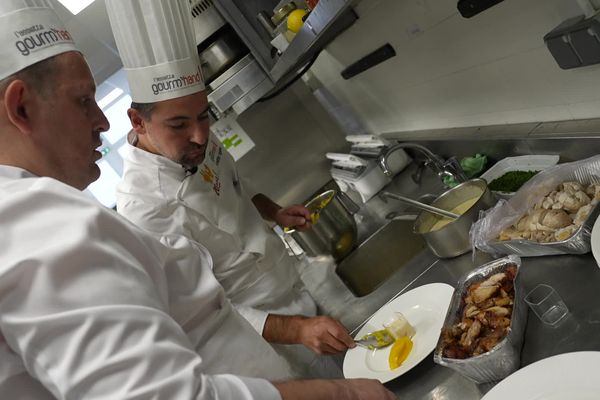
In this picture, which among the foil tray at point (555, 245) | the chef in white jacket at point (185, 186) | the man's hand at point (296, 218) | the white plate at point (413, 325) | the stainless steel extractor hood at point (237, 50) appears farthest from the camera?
the stainless steel extractor hood at point (237, 50)

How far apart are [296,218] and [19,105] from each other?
1.26m

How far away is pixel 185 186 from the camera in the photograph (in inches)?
57.0

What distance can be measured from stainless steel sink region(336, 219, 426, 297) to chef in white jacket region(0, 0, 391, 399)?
1.08 m

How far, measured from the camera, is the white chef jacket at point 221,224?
1349 mm

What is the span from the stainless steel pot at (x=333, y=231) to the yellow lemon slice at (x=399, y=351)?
0.78m

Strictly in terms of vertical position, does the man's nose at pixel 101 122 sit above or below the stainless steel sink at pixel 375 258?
above

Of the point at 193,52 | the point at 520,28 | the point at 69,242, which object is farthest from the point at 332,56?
the point at 69,242

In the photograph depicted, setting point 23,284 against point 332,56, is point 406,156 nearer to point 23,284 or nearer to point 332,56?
point 332,56

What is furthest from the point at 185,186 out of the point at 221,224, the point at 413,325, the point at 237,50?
the point at 237,50

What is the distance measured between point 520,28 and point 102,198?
3119 mm

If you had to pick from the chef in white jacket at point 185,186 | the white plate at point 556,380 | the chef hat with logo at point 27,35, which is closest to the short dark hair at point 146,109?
the chef in white jacket at point 185,186

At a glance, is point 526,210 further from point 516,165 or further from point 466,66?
point 466,66

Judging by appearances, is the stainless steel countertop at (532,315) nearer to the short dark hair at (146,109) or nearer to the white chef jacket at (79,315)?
the white chef jacket at (79,315)

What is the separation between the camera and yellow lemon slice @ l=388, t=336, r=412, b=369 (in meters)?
1.10
